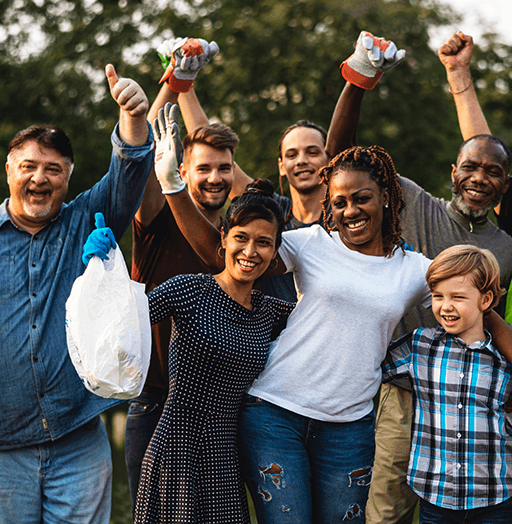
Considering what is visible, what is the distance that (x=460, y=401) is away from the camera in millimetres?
2900

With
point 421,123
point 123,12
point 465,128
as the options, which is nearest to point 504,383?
point 465,128

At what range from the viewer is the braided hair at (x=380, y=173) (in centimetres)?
302

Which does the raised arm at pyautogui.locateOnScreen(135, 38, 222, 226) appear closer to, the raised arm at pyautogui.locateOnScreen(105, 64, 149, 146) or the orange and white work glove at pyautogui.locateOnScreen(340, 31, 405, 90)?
the raised arm at pyautogui.locateOnScreen(105, 64, 149, 146)

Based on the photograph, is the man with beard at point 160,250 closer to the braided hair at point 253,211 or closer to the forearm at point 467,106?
the braided hair at point 253,211

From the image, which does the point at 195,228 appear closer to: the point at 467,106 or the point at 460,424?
the point at 460,424

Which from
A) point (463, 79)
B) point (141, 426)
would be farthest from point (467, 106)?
point (141, 426)

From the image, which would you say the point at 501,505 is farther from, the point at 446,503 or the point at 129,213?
the point at 129,213

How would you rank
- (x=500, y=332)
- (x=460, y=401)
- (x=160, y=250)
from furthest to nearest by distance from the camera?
(x=160, y=250)
(x=500, y=332)
(x=460, y=401)

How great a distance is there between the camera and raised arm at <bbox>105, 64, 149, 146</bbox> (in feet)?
9.10

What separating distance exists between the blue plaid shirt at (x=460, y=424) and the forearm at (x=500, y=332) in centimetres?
4

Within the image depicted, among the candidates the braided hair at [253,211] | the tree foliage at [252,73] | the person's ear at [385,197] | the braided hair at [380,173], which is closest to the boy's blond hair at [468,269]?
the braided hair at [380,173]

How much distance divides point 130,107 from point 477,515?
2279mm

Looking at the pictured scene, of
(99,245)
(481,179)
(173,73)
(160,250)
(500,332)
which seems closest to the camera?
(99,245)

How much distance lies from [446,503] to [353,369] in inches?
27.7
